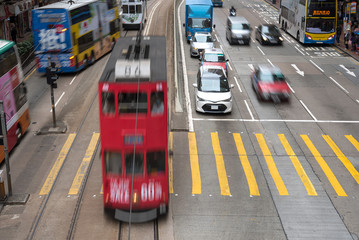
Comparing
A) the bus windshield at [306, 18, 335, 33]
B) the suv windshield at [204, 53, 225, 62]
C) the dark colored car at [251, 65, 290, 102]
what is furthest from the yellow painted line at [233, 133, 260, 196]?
the bus windshield at [306, 18, 335, 33]

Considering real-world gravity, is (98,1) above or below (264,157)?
above

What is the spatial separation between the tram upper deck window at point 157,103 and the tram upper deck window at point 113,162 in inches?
61.5

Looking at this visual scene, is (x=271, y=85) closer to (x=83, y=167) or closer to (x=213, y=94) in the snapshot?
(x=213, y=94)

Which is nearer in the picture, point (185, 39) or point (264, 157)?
point (264, 157)

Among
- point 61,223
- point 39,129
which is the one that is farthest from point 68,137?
point 61,223

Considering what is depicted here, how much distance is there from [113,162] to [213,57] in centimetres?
1940

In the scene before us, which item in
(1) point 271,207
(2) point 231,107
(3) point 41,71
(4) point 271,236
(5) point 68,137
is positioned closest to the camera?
(4) point 271,236

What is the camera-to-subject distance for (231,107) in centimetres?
2472

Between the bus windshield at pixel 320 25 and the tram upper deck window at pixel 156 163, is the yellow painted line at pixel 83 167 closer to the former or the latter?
→ the tram upper deck window at pixel 156 163

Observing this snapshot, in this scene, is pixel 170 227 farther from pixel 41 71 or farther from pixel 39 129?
pixel 41 71

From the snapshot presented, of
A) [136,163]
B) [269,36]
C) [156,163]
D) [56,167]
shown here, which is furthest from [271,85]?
[269,36]

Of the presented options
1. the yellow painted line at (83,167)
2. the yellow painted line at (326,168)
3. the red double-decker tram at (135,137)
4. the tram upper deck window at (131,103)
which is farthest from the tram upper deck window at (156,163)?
the yellow painted line at (326,168)

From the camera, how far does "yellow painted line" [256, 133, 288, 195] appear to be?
671 inches

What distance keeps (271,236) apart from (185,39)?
32.7 metres
